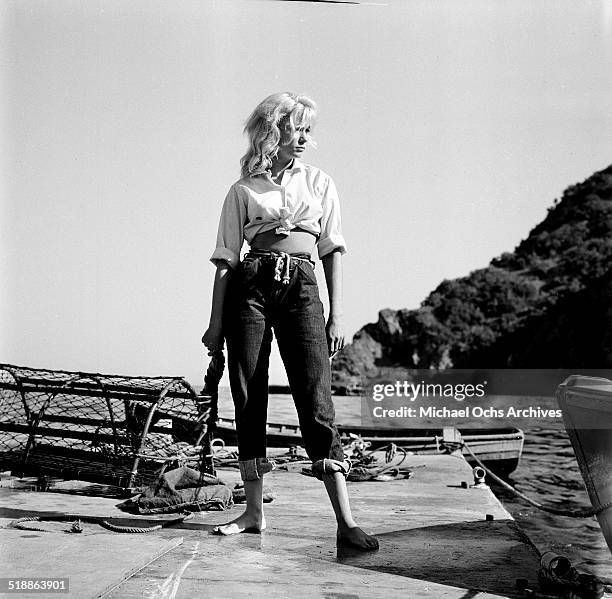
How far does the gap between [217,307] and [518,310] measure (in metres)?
49.7

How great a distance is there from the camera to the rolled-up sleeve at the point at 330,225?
2.86 metres

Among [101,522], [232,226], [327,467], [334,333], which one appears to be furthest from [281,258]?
[101,522]

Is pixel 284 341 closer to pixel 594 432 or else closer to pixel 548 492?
pixel 594 432

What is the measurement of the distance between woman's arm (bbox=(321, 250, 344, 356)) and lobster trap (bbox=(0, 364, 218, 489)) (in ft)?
3.52

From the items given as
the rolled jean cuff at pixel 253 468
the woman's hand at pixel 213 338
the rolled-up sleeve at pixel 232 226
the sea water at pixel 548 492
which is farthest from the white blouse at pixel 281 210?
the sea water at pixel 548 492

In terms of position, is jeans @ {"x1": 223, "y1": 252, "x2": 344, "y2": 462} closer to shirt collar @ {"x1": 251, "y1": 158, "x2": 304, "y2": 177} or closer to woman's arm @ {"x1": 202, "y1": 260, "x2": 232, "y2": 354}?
woman's arm @ {"x1": 202, "y1": 260, "x2": 232, "y2": 354}

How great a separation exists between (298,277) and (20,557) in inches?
46.0

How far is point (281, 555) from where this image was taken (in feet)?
8.20

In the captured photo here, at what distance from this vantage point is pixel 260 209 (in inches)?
109

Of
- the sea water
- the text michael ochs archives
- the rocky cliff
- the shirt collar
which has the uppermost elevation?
the rocky cliff

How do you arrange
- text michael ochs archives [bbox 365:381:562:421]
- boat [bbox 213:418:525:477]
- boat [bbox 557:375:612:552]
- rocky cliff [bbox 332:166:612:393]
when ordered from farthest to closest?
rocky cliff [bbox 332:166:612:393] → text michael ochs archives [bbox 365:381:562:421] → boat [bbox 213:418:525:477] → boat [bbox 557:375:612:552]

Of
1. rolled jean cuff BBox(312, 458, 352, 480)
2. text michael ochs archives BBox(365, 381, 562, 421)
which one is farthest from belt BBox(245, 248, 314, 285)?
text michael ochs archives BBox(365, 381, 562, 421)

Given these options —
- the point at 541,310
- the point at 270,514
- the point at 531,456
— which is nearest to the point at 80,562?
the point at 270,514

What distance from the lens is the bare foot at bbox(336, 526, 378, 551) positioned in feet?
8.55
